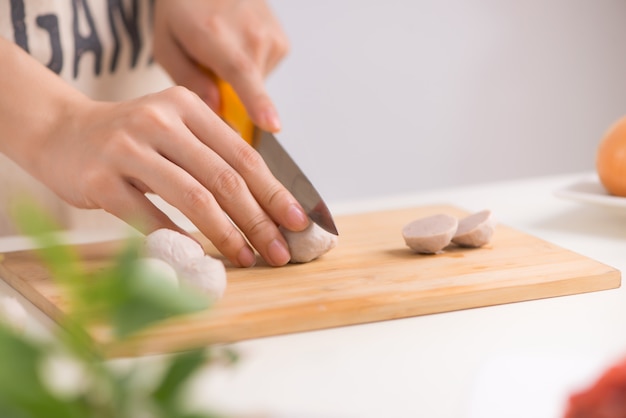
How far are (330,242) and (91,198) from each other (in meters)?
0.34

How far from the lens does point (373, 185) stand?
12.1 feet

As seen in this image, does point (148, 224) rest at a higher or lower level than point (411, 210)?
higher

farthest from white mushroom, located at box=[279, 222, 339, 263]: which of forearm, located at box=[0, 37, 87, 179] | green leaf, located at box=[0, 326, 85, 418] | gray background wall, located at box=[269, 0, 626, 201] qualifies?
gray background wall, located at box=[269, 0, 626, 201]

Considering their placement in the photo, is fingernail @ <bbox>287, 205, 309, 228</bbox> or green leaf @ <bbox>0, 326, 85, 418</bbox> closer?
green leaf @ <bbox>0, 326, 85, 418</bbox>

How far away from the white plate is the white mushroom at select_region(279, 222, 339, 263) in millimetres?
500

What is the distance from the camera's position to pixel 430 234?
1216 mm

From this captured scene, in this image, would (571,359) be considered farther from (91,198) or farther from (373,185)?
(373,185)

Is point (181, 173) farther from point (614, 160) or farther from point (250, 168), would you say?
point (614, 160)

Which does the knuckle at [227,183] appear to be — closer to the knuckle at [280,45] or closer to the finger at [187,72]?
the finger at [187,72]

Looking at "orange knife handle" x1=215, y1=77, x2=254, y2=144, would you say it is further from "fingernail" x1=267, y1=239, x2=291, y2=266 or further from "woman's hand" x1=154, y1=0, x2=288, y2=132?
"fingernail" x1=267, y1=239, x2=291, y2=266

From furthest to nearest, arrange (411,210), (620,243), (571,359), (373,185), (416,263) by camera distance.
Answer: (373,185), (411,210), (620,243), (416,263), (571,359)

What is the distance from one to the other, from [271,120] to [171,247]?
1.87 ft

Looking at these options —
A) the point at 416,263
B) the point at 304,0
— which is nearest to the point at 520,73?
the point at 304,0

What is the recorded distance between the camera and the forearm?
1.27 metres
